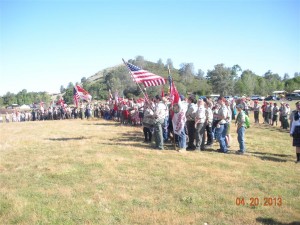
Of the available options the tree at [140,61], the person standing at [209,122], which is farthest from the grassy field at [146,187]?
the tree at [140,61]

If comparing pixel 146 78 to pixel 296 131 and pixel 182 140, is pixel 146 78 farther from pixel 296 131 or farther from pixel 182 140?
pixel 296 131

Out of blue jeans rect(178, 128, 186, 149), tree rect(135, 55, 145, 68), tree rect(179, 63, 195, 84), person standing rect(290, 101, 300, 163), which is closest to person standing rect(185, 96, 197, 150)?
blue jeans rect(178, 128, 186, 149)

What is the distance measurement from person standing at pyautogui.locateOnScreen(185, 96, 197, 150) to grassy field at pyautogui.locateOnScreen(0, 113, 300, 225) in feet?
2.73

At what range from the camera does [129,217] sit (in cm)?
613

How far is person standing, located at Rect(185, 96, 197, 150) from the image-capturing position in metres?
12.1

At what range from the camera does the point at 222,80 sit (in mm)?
101125

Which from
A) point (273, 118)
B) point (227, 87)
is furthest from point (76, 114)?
point (227, 87)

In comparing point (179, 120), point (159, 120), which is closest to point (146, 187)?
point (159, 120)

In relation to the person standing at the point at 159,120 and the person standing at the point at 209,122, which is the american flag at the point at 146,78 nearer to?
the person standing at the point at 159,120

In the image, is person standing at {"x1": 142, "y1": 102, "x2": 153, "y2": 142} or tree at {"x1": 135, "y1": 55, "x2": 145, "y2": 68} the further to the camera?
tree at {"x1": 135, "y1": 55, "x2": 145, "y2": 68}

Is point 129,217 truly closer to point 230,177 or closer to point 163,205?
point 163,205
